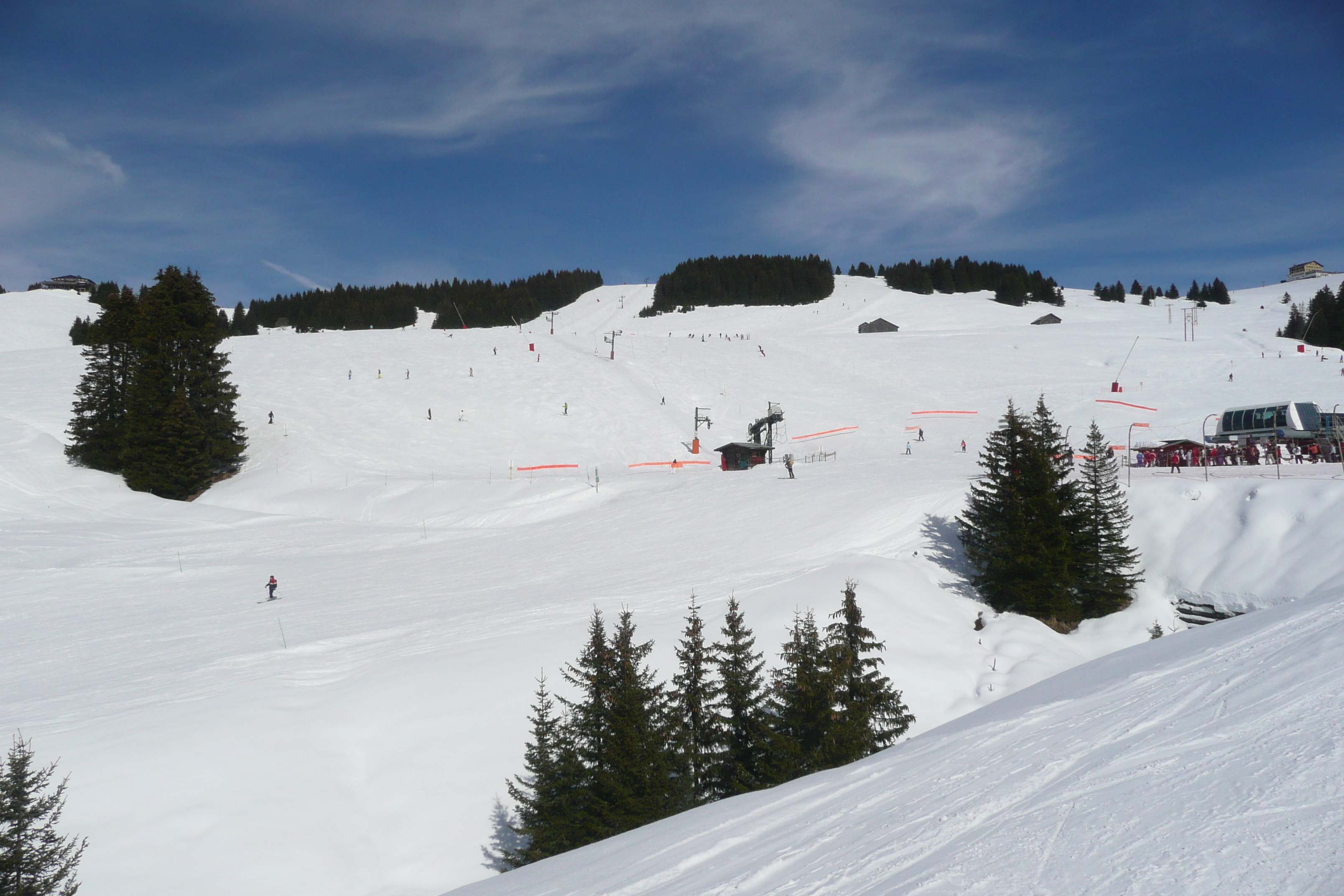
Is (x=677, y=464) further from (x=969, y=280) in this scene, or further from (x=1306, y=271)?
(x=1306, y=271)

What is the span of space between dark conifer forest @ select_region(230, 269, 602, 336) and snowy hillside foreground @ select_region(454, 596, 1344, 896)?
114 metres

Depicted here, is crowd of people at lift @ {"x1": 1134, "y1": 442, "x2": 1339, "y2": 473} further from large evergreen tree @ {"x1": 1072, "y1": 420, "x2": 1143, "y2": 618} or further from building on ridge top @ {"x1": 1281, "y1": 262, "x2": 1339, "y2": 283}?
building on ridge top @ {"x1": 1281, "y1": 262, "x2": 1339, "y2": 283}

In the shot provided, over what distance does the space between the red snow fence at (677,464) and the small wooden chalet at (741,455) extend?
317 cm

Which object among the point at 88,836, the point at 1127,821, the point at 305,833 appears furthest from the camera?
the point at 305,833

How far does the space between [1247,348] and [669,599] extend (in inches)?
3052

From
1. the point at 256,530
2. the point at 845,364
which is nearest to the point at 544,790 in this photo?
the point at 256,530

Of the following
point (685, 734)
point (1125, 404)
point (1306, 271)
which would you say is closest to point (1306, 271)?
point (1306, 271)

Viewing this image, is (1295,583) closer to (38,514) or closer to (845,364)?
(38,514)

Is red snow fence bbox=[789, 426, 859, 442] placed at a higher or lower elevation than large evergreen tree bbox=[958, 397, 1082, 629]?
higher

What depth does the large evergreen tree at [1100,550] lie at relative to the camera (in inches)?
915

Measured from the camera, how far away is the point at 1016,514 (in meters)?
23.6

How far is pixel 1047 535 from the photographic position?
23328mm

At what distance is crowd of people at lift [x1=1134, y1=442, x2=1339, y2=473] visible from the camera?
31766 millimetres

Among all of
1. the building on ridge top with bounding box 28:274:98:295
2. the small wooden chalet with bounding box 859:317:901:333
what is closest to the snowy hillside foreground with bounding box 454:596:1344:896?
the small wooden chalet with bounding box 859:317:901:333
